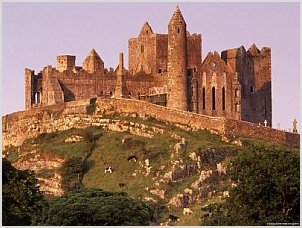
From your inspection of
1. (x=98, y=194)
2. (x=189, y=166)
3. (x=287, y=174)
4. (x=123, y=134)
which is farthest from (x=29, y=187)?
(x=123, y=134)

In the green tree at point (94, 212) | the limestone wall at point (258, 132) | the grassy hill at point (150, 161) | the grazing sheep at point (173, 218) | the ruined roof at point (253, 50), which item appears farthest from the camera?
the ruined roof at point (253, 50)

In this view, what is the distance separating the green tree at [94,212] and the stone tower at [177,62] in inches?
1098

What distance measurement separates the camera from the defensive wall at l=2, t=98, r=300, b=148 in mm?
103375

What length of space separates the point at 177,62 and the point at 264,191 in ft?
115

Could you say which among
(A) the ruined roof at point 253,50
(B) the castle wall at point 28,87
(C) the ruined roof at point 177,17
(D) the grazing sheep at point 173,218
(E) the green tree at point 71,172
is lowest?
(D) the grazing sheep at point 173,218

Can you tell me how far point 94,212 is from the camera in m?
77.2

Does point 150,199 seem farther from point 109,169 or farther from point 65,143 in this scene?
point 65,143

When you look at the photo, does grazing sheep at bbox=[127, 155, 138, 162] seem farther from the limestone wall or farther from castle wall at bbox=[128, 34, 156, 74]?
castle wall at bbox=[128, 34, 156, 74]

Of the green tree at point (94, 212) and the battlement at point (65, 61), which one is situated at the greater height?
the battlement at point (65, 61)

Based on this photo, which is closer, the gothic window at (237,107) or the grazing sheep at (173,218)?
the grazing sheep at (173,218)

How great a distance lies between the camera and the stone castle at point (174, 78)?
357 feet

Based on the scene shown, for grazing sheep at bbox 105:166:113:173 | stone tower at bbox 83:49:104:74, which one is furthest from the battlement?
grazing sheep at bbox 105:166:113:173

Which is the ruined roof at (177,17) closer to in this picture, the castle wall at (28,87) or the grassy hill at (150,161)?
the grassy hill at (150,161)

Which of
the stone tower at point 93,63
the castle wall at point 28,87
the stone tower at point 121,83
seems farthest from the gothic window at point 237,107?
the castle wall at point 28,87
